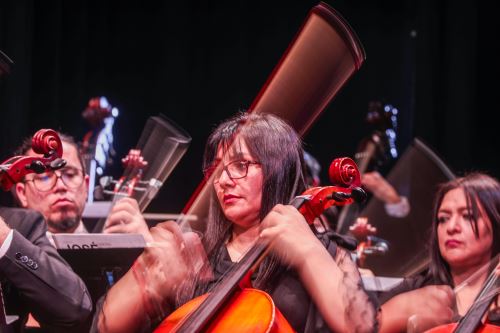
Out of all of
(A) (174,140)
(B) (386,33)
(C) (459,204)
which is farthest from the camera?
(B) (386,33)

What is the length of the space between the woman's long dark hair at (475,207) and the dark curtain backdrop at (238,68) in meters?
2.31

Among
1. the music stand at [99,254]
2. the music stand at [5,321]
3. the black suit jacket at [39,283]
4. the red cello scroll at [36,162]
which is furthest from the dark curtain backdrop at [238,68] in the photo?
the red cello scroll at [36,162]

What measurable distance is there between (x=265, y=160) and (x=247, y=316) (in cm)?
51

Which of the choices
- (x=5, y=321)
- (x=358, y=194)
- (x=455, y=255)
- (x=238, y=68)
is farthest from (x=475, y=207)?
(x=238, y=68)

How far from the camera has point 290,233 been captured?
193 cm

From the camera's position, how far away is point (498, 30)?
5.43m

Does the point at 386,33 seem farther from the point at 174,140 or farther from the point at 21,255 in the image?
the point at 21,255

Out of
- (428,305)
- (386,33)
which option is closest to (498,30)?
(386,33)

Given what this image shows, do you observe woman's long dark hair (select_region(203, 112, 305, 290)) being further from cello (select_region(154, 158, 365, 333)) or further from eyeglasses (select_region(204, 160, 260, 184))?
cello (select_region(154, 158, 365, 333))

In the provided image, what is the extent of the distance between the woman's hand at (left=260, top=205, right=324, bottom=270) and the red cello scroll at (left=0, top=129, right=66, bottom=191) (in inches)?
26.0

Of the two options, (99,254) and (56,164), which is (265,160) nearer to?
(56,164)

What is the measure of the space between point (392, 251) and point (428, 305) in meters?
2.41

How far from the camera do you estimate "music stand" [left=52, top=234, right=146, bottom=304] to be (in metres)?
2.40

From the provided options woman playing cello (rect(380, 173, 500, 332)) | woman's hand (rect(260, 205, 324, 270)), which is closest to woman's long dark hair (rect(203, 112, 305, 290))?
woman's hand (rect(260, 205, 324, 270))
